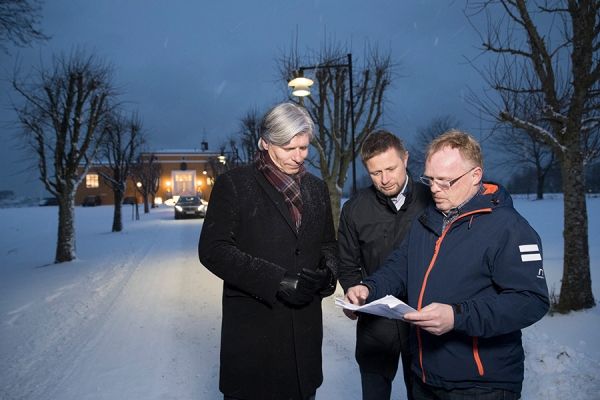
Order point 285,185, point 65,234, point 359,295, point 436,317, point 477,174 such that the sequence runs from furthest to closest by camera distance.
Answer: point 65,234 < point 285,185 < point 359,295 < point 477,174 < point 436,317

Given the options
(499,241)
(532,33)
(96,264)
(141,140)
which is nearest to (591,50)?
(532,33)

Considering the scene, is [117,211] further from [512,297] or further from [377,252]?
[512,297]

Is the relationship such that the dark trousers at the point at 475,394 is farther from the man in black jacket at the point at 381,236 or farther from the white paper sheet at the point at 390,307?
the man in black jacket at the point at 381,236

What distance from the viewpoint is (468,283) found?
81.7 inches

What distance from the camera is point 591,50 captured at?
620cm

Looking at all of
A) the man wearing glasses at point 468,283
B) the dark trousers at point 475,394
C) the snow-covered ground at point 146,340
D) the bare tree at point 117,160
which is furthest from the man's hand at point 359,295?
the bare tree at point 117,160

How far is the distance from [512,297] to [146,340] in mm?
4846

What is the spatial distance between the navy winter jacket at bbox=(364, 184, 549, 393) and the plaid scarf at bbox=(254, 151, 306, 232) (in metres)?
0.71

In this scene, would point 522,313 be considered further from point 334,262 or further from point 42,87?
point 42,87

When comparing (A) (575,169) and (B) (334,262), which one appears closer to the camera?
(B) (334,262)

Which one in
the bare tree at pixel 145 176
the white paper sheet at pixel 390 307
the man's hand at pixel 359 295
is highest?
the bare tree at pixel 145 176

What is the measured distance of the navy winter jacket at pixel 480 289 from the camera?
187 centimetres

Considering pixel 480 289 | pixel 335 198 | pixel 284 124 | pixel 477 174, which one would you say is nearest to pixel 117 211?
pixel 335 198

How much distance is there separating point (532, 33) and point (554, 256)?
682 cm
